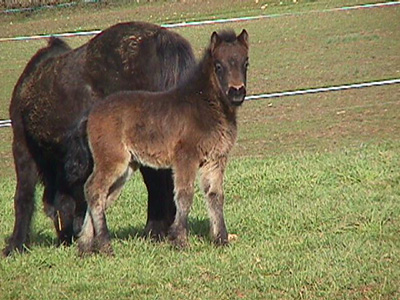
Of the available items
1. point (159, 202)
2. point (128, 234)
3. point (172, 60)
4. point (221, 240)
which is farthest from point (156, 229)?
point (172, 60)

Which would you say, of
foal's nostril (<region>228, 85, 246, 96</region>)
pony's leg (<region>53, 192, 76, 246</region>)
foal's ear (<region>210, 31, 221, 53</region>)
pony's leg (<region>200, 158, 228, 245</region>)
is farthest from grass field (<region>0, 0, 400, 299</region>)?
foal's ear (<region>210, 31, 221, 53</region>)

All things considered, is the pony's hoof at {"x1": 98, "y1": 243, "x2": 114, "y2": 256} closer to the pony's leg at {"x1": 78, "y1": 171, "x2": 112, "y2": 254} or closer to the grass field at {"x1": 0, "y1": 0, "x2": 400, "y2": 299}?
the pony's leg at {"x1": 78, "y1": 171, "x2": 112, "y2": 254}

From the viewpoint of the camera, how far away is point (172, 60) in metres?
7.48

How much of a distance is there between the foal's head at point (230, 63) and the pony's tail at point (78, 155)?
1.23 metres

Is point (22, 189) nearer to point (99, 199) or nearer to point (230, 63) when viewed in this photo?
point (99, 199)

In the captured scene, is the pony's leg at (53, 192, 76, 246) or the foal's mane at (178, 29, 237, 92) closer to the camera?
the foal's mane at (178, 29, 237, 92)

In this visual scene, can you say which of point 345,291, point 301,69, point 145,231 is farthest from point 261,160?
point 301,69

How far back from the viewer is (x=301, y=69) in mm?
20406

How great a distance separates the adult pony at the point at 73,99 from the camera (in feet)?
24.7

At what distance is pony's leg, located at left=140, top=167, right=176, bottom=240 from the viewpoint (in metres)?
7.69

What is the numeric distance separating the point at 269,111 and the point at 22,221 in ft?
29.4

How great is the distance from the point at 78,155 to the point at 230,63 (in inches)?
60.6

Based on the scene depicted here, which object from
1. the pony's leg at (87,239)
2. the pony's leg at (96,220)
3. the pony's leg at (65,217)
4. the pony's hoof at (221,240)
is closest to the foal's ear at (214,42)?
the pony's leg at (96,220)

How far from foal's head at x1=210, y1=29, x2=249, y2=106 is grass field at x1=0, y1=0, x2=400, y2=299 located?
1.22m
